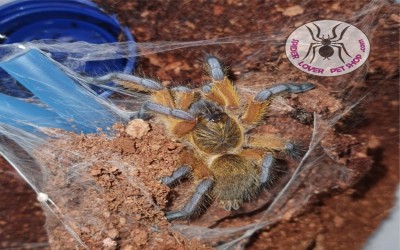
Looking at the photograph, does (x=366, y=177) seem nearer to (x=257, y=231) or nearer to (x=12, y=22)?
(x=257, y=231)

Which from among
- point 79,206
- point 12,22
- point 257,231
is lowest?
point 257,231

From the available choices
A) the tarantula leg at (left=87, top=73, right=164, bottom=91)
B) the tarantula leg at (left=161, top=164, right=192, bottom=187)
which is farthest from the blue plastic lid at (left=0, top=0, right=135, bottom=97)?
the tarantula leg at (left=161, top=164, right=192, bottom=187)

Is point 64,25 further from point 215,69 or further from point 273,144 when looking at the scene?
point 273,144

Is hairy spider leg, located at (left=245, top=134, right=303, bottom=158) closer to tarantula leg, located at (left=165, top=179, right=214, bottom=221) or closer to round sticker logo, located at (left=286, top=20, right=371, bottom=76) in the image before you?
tarantula leg, located at (left=165, top=179, right=214, bottom=221)

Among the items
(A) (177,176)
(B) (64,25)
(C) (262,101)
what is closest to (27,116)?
(A) (177,176)

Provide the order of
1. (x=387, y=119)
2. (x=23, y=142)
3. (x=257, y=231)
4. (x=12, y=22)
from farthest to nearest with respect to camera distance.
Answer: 1. (x=12, y=22)
2. (x=387, y=119)
3. (x=257, y=231)
4. (x=23, y=142)

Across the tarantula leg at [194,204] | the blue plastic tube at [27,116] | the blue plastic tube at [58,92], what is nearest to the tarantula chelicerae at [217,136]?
the tarantula leg at [194,204]

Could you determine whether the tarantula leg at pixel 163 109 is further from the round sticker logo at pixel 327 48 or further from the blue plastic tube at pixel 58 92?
the round sticker logo at pixel 327 48

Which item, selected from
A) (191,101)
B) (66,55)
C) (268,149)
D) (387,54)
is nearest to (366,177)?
(268,149)
